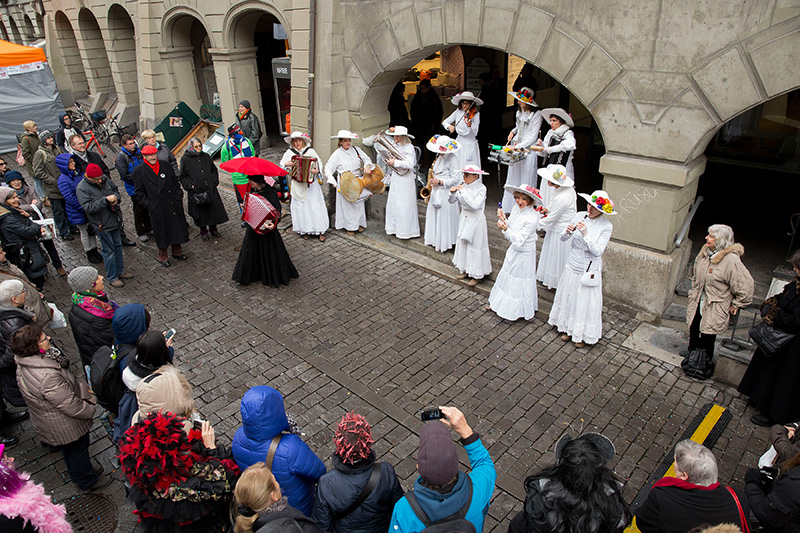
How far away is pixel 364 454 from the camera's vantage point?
3064 millimetres

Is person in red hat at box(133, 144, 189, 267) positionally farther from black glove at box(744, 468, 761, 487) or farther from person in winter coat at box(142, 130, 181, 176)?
black glove at box(744, 468, 761, 487)

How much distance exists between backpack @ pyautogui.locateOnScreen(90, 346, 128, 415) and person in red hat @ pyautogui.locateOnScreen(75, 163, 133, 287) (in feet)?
13.3

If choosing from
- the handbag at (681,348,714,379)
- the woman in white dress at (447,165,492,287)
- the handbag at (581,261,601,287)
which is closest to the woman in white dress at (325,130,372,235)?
the woman in white dress at (447,165,492,287)

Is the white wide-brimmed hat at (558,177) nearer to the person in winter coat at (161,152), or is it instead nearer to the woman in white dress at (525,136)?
the woman in white dress at (525,136)

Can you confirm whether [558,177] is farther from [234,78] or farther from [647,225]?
[234,78]

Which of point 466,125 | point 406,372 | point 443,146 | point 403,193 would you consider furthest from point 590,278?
point 466,125

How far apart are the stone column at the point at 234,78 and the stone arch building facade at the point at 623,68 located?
104 inches

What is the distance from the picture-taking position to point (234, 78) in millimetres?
13188

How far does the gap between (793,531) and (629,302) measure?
432 centimetres

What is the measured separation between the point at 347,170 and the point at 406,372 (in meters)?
4.42

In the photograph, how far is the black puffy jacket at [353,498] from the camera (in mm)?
3062

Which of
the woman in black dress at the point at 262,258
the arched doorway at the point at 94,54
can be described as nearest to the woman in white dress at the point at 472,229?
the woman in black dress at the point at 262,258

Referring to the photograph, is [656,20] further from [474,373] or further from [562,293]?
[474,373]

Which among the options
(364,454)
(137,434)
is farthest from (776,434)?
(137,434)
